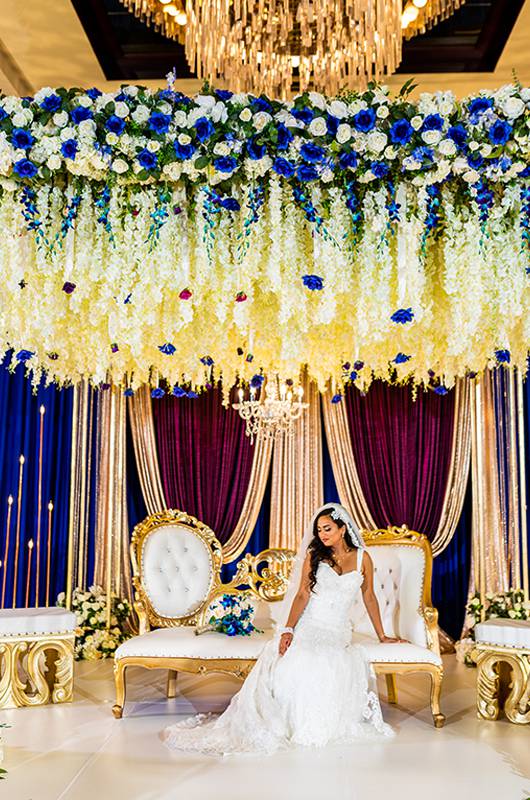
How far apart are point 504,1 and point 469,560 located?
4634 mm

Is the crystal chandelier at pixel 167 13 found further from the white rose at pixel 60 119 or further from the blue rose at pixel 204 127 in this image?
the blue rose at pixel 204 127

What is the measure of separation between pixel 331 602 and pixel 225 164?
2577 mm

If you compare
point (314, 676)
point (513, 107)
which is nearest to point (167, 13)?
point (513, 107)

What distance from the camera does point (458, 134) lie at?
3256 millimetres

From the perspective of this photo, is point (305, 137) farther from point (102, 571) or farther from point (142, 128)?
point (102, 571)

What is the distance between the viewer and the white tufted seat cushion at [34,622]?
5008 mm

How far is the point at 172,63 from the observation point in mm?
5574

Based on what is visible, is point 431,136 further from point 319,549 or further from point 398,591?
point 398,591

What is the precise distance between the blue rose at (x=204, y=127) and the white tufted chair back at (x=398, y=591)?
10.1ft

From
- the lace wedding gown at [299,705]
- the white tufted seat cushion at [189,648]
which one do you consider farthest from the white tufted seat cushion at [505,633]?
the white tufted seat cushion at [189,648]

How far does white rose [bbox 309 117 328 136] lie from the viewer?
3.23m

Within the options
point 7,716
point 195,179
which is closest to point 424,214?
point 195,179

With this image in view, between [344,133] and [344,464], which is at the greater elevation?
[344,133]

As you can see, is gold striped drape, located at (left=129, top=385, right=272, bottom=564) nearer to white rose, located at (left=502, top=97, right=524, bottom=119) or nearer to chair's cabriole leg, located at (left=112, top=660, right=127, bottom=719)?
chair's cabriole leg, located at (left=112, top=660, right=127, bottom=719)
